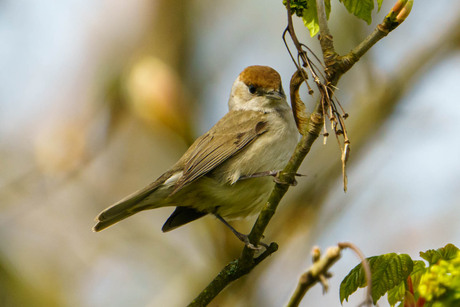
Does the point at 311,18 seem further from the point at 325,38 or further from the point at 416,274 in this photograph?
the point at 416,274

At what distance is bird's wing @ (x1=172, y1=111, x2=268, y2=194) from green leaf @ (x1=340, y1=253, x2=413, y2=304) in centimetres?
225

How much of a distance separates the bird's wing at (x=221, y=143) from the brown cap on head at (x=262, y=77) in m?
0.36

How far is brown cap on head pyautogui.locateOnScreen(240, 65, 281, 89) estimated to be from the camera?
17.5ft

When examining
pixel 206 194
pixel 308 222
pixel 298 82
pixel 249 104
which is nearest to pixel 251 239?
pixel 298 82

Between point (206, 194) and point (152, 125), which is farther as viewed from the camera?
point (152, 125)

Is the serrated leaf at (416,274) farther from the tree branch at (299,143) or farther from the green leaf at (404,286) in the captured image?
the tree branch at (299,143)

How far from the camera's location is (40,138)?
26.1 ft

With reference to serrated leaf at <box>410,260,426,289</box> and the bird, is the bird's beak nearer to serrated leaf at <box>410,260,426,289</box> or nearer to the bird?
the bird

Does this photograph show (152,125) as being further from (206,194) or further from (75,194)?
(206,194)

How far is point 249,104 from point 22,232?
4439mm

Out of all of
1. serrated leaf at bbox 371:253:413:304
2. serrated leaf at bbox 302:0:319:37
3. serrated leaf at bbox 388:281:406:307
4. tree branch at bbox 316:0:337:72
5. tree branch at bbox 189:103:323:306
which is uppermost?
serrated leaf at bbox 302:0:319:37

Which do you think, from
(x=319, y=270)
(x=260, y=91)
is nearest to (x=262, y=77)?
(x=260, y=91)

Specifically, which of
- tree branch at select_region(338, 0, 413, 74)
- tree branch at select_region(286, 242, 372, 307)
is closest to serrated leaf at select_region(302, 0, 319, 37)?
tree branch at select_region(338, 0, 413, 74)

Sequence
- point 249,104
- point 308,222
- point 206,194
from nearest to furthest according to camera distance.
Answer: point 206,194 < point 249,104 < point 308,222
